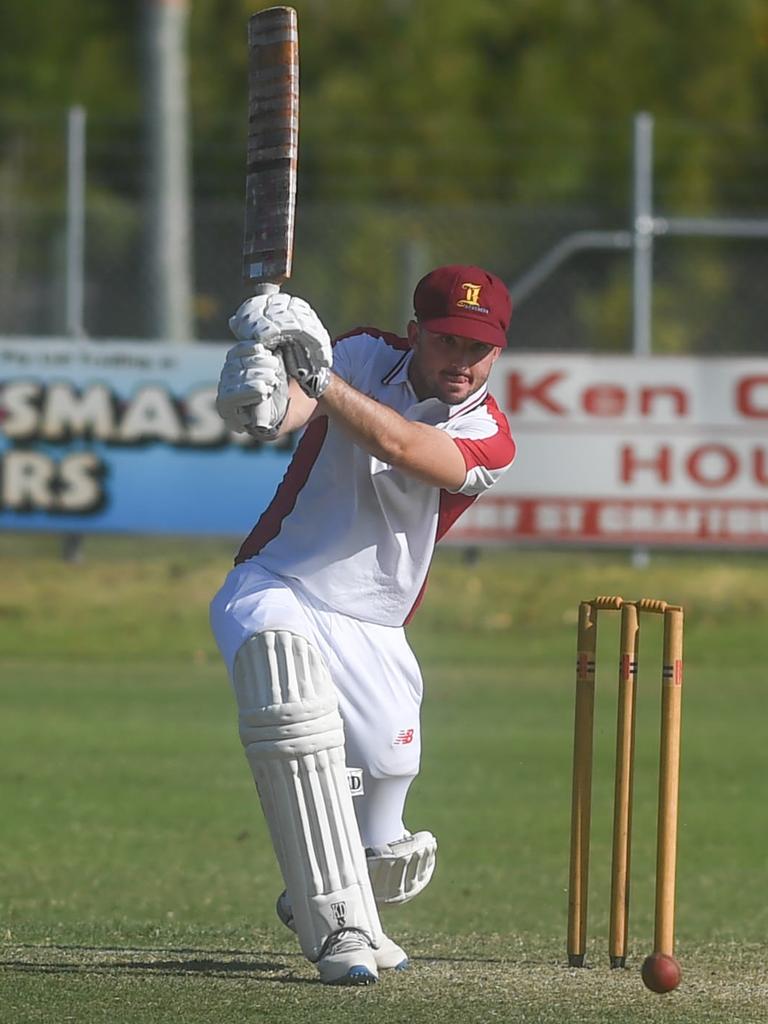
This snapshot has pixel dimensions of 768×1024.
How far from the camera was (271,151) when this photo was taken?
4.85 metres

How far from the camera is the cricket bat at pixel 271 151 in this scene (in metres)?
4.76

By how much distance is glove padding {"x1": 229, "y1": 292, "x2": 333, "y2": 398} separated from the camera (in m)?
4.51

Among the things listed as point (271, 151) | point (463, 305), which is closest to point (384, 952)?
point (463, 305)

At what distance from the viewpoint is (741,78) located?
103 feet

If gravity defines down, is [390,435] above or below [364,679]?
above

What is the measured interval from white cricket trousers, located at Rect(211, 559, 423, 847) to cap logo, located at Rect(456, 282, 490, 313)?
2.34ft

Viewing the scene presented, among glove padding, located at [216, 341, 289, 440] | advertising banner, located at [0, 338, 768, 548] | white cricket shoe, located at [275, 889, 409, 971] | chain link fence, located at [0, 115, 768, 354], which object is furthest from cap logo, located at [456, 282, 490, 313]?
chain link fence, located at [0, 115, 768, 354]

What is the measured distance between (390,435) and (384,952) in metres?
1.11

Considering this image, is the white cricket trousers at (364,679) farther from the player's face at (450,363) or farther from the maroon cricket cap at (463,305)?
the maroon cricket cap at (463,305)

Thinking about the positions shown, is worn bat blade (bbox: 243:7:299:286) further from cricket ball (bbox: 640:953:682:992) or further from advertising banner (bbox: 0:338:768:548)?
advertising banner (bbox: 0:338:768:548)

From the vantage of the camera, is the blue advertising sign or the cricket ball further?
the blue advertising sign

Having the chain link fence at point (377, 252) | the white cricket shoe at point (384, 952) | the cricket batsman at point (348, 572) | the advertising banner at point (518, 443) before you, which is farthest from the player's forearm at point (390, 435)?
the chain link fence at point (377, 252)

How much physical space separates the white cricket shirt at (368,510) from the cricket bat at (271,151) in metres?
0.41

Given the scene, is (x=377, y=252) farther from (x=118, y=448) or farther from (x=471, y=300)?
(x=471, y=300)
